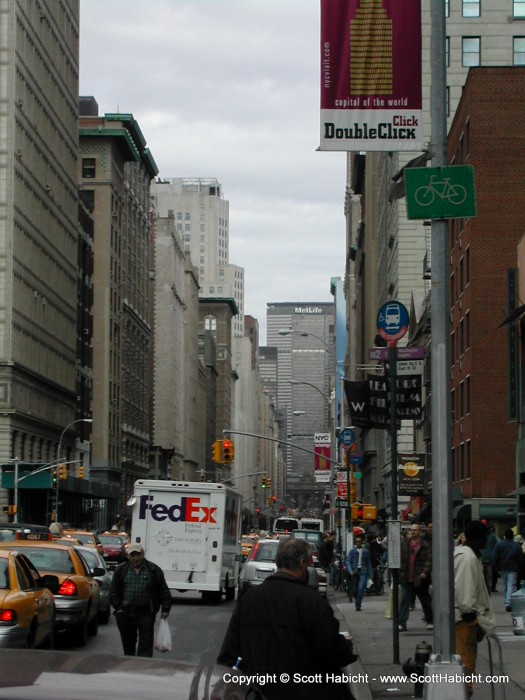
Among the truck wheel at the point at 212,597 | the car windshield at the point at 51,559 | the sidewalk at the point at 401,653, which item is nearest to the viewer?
the sidewalk at the point at 401,653

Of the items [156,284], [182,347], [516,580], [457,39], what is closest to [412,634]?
[516,580]

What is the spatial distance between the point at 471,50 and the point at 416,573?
55317mm

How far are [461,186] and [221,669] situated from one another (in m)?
6.75

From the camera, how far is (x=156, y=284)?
167 m

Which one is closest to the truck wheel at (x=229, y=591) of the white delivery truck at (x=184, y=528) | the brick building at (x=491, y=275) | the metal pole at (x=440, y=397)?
the white delivery truck at (x=184, y=528)

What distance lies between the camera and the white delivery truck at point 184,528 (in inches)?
1309

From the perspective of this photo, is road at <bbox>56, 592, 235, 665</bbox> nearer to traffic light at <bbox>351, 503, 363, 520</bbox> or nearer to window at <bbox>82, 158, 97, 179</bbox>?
traffic light at <bbox>351, 503, 363, 520</bbox>

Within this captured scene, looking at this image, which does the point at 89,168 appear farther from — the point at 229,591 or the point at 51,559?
the point at 51,559

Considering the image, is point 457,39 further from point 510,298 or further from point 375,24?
point 375,24

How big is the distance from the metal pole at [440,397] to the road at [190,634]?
5111 mm

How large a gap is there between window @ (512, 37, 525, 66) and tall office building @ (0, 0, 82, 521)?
103ft

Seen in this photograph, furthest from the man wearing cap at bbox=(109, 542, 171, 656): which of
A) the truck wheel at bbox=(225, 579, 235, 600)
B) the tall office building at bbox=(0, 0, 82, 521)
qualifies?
the tall office building at bbox=(0, 0, 82, 521)

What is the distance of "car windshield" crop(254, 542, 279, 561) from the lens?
32328 millimetres

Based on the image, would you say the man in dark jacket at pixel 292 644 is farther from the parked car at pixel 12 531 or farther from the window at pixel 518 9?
the window at pixel 518 9
